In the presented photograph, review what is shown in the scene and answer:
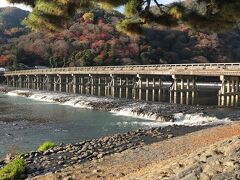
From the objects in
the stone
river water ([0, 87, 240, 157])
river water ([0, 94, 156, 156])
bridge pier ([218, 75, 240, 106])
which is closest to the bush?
river water ([0, 87, 240, 157])

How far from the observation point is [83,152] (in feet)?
43.6

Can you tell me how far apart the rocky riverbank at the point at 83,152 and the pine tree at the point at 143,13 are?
4206 mm

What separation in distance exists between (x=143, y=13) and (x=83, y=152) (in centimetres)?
545

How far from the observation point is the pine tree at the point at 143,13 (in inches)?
351

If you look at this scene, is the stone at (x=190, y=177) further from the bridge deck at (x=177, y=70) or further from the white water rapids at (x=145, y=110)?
the bridge deck at (x=177, y=70)

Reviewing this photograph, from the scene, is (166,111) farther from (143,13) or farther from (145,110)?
(143,13)

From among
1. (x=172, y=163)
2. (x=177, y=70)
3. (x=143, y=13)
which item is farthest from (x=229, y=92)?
(x=172, y=163)

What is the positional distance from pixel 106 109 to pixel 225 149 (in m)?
22.4

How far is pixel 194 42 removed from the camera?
3123 inches

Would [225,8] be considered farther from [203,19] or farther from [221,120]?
[221,120]

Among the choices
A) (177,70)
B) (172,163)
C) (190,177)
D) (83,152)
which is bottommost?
(83,152)

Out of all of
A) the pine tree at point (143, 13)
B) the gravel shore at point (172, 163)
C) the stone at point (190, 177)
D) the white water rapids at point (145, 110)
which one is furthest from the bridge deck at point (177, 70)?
the stone at point (190, 177)

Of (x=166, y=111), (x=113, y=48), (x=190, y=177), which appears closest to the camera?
(x=190, y=177)

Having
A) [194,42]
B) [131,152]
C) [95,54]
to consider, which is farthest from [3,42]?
[131,152]
